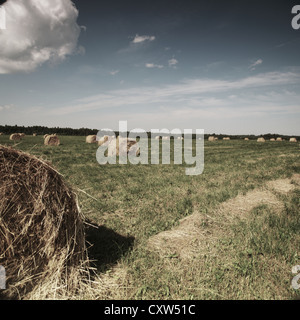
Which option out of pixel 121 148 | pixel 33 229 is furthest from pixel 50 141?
pixel 33 229

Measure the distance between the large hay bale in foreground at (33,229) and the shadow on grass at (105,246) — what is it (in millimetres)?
487

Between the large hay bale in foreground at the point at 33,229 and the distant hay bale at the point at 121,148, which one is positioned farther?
the distant hay bale at the point at 121,148

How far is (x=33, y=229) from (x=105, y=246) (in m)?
1.61

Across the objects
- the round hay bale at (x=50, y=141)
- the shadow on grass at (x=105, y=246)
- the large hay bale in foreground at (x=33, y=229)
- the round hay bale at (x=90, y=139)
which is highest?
the round hay bale at (x=90, y=139)

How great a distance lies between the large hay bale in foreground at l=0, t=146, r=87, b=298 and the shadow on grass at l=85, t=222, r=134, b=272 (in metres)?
0.49

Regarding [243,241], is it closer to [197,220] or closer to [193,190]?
[197,220]

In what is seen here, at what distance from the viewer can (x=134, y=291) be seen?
3.14 meters

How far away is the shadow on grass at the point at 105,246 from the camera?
3.78 meters

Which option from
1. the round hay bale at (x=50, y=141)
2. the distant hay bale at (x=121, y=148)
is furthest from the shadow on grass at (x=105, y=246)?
the round hay bale at (x=50, y=141)

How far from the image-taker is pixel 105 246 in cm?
423

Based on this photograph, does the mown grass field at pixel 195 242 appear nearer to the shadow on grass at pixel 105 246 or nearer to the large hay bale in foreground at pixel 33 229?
the shadow on grass at pixel 105 246

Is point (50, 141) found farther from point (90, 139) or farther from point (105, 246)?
point (105, 246)

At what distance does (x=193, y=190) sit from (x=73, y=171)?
6.60 meters

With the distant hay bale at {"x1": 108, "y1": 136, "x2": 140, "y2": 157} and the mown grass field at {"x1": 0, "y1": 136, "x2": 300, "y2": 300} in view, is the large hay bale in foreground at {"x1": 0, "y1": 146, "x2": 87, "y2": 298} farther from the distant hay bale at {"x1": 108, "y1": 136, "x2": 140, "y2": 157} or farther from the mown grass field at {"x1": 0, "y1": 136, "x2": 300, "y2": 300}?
the distant hay bale at {"x1": 108, "y1": 136, "x2": 140, "y2": 157}
